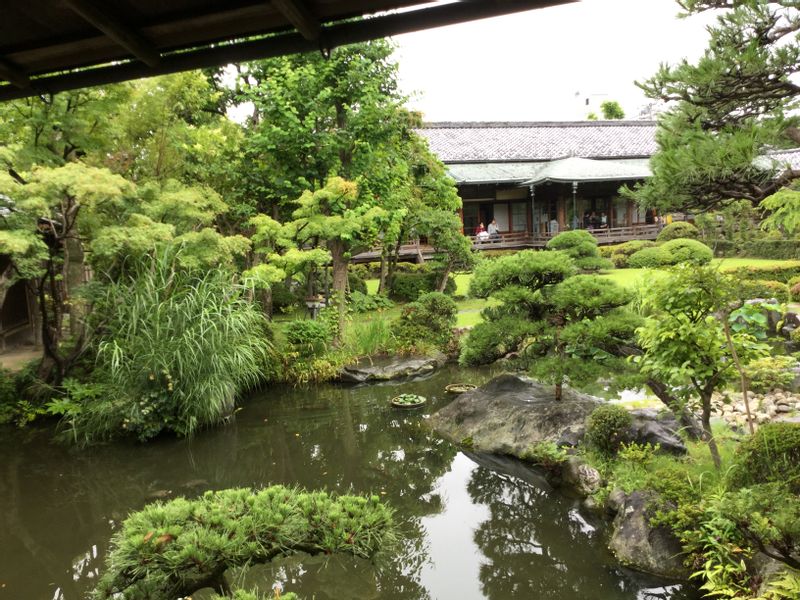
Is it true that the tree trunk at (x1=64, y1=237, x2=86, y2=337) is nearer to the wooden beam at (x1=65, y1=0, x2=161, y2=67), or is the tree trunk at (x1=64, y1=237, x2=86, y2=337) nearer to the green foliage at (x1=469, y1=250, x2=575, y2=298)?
the green foliage at (x1=469, y1=250, x2=575, y2=298)

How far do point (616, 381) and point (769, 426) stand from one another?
1.63m

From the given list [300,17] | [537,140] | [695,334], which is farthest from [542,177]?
[300,17]

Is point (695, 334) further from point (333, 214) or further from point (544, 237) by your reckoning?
point (544, 237)

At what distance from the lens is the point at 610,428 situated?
5.74 m

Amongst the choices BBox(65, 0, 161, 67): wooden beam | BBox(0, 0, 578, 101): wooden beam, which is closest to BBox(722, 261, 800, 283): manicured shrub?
BBox(0, 0, 578, 101): wooden beam

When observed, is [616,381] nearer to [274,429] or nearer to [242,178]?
[274,429]

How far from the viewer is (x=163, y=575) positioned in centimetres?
304

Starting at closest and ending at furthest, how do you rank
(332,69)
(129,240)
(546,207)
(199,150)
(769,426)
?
(769,426) < (129,240) < (199,150) < (332,69) < (546,207)

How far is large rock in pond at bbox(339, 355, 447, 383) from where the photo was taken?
32.7ft

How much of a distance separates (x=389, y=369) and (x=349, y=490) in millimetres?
4401

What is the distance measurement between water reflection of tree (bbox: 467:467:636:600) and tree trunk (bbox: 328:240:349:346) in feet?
17.0

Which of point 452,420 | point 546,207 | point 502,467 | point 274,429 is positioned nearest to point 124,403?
point 274,429

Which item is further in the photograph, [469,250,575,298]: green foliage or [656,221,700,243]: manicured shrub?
[656,221,700,243]: manicured shrub

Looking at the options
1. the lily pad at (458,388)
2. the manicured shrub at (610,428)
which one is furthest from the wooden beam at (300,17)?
the lily pad at (458,388)
